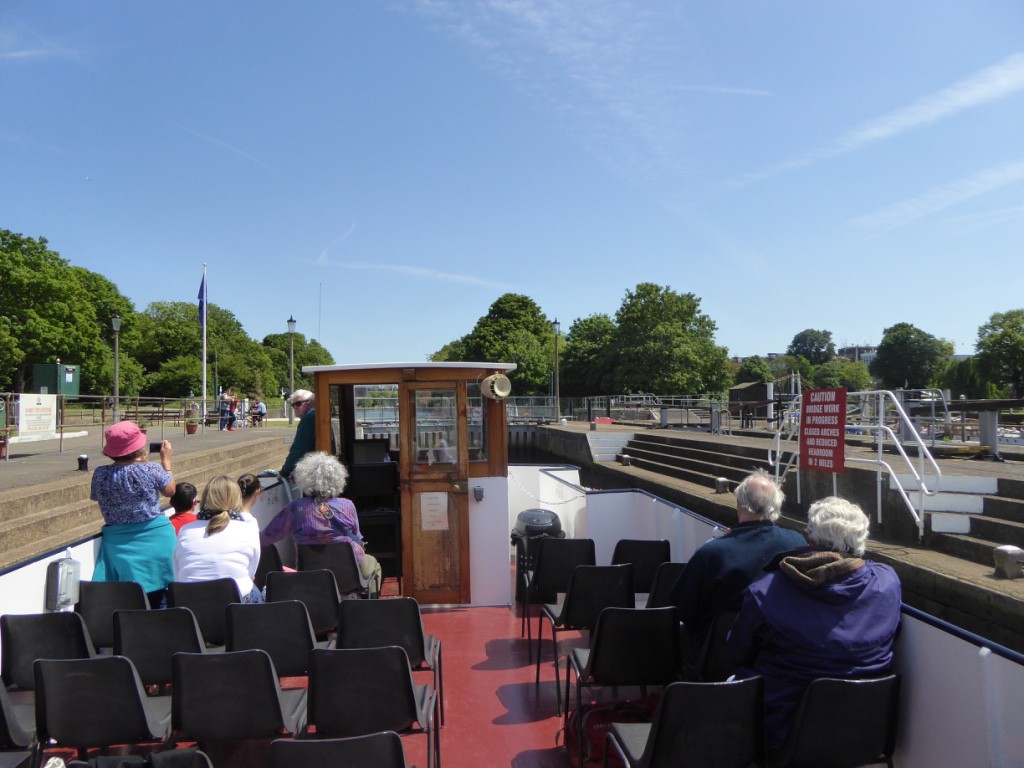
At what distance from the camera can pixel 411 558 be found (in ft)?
19.5

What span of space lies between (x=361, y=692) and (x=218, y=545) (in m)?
1.56

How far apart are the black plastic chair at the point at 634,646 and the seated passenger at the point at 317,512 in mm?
2093

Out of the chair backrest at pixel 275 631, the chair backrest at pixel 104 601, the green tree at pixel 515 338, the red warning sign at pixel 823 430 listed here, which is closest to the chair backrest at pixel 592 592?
the chair backrest at pixel 275 631

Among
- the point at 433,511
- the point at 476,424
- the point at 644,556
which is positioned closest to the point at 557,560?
the point at 644,556

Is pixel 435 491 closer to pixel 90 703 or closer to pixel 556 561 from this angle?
pixel 556 561

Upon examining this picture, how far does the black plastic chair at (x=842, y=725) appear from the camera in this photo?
2.41 metres

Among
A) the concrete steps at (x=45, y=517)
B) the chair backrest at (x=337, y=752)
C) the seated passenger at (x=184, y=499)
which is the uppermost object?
the seated passenger at (x=184, y=499)

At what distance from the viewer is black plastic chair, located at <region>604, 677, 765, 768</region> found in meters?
2.32

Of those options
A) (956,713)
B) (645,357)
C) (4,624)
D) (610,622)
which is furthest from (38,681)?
(645,357)

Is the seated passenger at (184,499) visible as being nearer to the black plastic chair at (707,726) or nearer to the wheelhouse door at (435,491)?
the wheelhouse door at (435,491)

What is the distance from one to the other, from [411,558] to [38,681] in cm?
341

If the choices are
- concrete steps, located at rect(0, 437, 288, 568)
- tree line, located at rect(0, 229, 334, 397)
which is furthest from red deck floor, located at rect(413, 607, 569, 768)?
tree line, located at rect(0, 229, 334, 397)

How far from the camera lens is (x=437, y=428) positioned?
19.7ft

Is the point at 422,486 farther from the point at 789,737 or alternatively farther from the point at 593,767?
the point at 789,737
